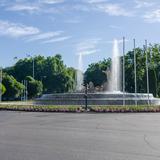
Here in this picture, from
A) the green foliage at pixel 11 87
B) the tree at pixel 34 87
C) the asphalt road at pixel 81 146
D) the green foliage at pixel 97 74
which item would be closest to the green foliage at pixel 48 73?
the green foliage at pixel 97 74

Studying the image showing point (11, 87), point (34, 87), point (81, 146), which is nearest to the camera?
point (81, 146)

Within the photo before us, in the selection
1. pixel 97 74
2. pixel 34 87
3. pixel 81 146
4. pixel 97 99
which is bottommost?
pixel 81 146

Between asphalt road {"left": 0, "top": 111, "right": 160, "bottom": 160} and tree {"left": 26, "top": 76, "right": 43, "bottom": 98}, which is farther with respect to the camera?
tree {"left": 26, "top": 76, "right": 43, "bottom": 98}

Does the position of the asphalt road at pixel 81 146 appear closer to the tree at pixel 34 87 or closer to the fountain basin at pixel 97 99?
the fountain basin at pixel 97 99

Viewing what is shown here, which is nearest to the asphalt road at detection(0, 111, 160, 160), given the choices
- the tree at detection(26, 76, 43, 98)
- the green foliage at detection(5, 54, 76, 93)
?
the tree at detection(26, 76, 43, 98)

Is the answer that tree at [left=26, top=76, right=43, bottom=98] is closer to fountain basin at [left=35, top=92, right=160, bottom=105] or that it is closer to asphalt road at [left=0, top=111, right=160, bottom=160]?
fountain basin at [left=35, top=92, right=160, bottom=105]

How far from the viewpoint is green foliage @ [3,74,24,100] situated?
8781 cm

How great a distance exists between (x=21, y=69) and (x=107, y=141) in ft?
362

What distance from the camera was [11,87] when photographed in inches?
3487

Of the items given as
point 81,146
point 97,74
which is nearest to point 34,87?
point 97,74

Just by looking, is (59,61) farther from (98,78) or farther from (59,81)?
(98,78)

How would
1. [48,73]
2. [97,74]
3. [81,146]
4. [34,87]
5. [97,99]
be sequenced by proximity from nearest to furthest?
[81,146] → [97,99] → [34,87] → [97,74] → [48,73]

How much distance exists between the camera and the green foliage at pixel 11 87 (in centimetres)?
8781

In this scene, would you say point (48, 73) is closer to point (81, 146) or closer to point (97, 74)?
point (97, 74)
